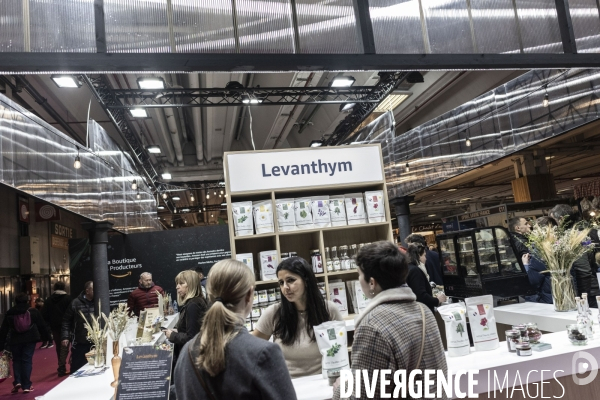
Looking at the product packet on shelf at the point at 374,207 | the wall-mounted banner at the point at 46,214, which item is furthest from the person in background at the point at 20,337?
the wall-mounted banner at the point at 46,214

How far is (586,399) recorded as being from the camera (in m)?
2.48

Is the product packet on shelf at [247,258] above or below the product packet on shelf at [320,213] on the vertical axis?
below

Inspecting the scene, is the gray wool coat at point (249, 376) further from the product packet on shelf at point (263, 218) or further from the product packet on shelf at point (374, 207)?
the product packet on shelf at point (374, 207)

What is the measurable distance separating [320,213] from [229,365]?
108 inches

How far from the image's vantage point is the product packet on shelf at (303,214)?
4.04 meters

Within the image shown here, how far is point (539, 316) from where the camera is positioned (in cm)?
343

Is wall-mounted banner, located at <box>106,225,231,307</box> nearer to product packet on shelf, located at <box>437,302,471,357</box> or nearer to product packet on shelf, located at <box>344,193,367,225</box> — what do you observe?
product packet on shelf, located at <box>344,193,367,225</box>

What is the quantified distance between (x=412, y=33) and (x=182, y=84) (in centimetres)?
739

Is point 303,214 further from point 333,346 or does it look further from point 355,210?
point 333,346

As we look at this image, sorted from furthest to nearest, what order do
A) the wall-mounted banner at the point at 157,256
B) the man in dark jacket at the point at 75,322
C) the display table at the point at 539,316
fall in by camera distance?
the wall-mounted banner at the point at 157,256
the man in dark jacket at the point at 75,322
the display table at the point at 539,316

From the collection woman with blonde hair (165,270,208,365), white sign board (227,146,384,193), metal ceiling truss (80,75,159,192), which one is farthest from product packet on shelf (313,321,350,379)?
metal ceiling truss (80,75,159,192)

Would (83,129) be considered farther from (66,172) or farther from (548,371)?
(548,371)

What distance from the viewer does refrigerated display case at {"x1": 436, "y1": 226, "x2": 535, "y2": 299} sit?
16.1 feet

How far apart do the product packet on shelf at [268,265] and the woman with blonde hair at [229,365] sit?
2.46m
